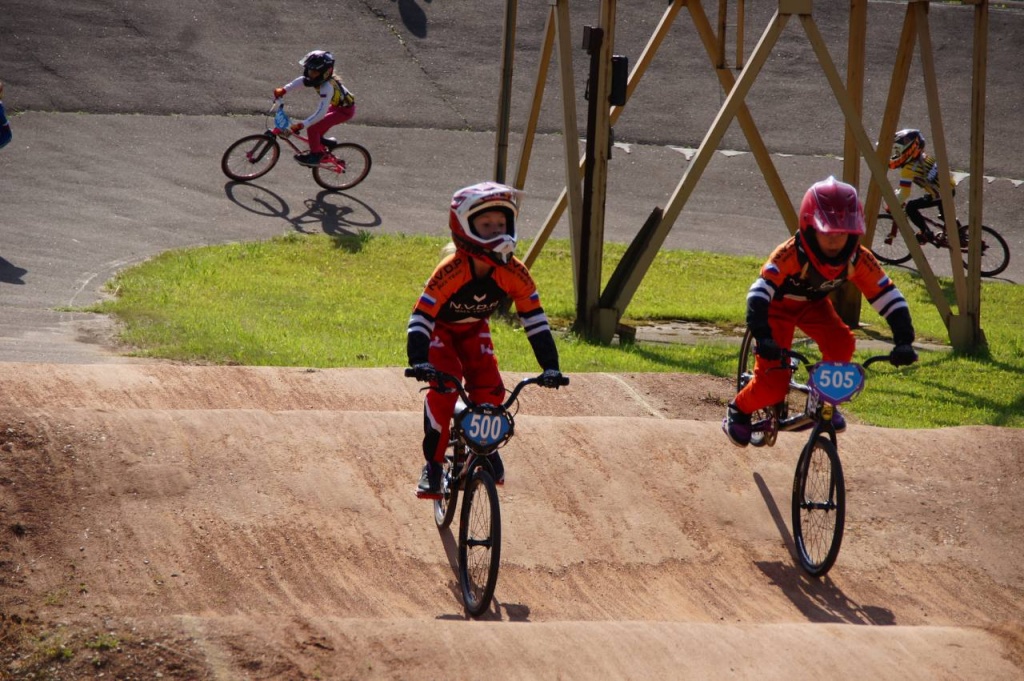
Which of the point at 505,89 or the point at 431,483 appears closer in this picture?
the point at 431,483

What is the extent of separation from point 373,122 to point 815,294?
49.5ft

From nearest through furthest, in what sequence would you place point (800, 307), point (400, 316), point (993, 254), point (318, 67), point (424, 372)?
point (424, 372)
point (800, 307)
point (400, 316)
point (318, 67)
point (993, 254)

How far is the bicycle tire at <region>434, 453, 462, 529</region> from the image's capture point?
650 centimetres

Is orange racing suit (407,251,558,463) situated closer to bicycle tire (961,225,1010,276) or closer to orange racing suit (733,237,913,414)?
orange racing suit (733,237,913,414)

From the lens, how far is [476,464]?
607 centimetres

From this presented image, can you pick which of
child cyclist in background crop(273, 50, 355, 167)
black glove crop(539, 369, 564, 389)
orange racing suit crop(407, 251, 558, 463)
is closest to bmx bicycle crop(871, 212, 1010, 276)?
child cyclist in background crop(273, 50, 355, 167)

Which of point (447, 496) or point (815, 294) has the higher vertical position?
point (815, 294)

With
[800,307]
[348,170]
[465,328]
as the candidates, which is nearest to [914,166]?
[348,170]

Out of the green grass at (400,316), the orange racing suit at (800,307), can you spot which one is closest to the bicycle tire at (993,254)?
the green grass at (400,316)

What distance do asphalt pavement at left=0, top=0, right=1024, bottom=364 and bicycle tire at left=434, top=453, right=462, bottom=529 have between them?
6190mm

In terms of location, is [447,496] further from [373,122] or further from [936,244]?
[373,122]

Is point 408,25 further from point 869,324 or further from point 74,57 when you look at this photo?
point 869,324

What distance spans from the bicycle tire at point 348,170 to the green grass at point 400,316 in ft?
7.89

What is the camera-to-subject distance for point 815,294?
289 inches
